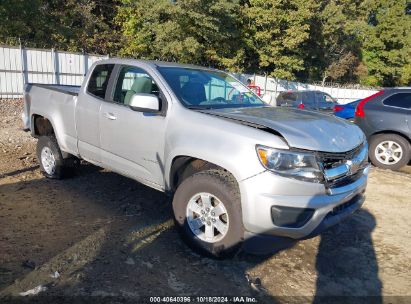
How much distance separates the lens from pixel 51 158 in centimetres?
569

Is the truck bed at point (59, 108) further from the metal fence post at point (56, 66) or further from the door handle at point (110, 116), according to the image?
the metal fence post at point (56, 66)

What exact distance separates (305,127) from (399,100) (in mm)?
5252

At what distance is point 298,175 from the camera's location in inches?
122

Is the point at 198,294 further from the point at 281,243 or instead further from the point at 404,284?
the point at 404,284

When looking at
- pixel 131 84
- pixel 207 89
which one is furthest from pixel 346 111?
pixel 131 84

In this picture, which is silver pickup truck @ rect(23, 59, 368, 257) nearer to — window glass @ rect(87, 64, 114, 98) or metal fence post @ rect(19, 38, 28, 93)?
window glass @ rect(87, 64, 114, 98)

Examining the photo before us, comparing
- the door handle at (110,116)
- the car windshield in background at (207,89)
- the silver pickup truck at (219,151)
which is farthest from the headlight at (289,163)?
the door handle at (110,116)

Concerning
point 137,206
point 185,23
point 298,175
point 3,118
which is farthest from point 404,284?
point 185,23

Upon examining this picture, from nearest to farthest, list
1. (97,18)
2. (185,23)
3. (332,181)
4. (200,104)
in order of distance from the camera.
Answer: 1. (332,181)
2. (200,104)
3. (185,23)
4. (97,18)

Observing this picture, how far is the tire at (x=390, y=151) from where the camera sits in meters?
7.47

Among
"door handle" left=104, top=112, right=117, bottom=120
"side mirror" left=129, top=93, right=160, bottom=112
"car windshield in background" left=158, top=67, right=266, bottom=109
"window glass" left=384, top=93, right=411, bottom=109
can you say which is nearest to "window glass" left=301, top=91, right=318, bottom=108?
"window glass" left=384, top=93, right=411, bottom=109

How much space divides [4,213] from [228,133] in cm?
293

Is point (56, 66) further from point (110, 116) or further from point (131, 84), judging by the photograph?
point (110, 116)

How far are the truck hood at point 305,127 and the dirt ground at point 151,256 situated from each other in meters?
1.18
